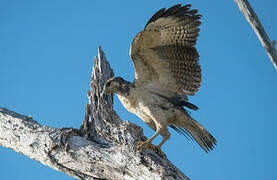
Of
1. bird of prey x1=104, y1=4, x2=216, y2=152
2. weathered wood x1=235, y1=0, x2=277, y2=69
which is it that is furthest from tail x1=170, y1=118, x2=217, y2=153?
weathered wood x1=235, y1=0, x2=277, y2=69

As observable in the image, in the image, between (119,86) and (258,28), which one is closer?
(258,28)

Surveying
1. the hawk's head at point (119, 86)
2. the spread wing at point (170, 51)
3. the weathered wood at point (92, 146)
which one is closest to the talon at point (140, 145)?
the weathered wood at point (92, 146)

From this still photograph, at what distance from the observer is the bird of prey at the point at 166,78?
199 inches

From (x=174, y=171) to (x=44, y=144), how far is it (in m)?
1.88

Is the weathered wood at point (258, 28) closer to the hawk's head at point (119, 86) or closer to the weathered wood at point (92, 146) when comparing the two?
the weathered wood at point (92, 146)

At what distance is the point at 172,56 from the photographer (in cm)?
531

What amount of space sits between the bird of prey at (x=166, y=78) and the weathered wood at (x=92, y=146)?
12.6 inches

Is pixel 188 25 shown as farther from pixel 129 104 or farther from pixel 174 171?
pixel 174 171

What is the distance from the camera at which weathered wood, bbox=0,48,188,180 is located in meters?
4.64

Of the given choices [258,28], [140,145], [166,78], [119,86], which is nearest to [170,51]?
[166,78]

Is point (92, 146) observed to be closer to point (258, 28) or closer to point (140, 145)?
point (140, 145)

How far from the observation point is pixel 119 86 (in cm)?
546

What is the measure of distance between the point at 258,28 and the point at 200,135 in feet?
8.08

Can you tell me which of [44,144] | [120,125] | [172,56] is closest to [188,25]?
[172,56]
